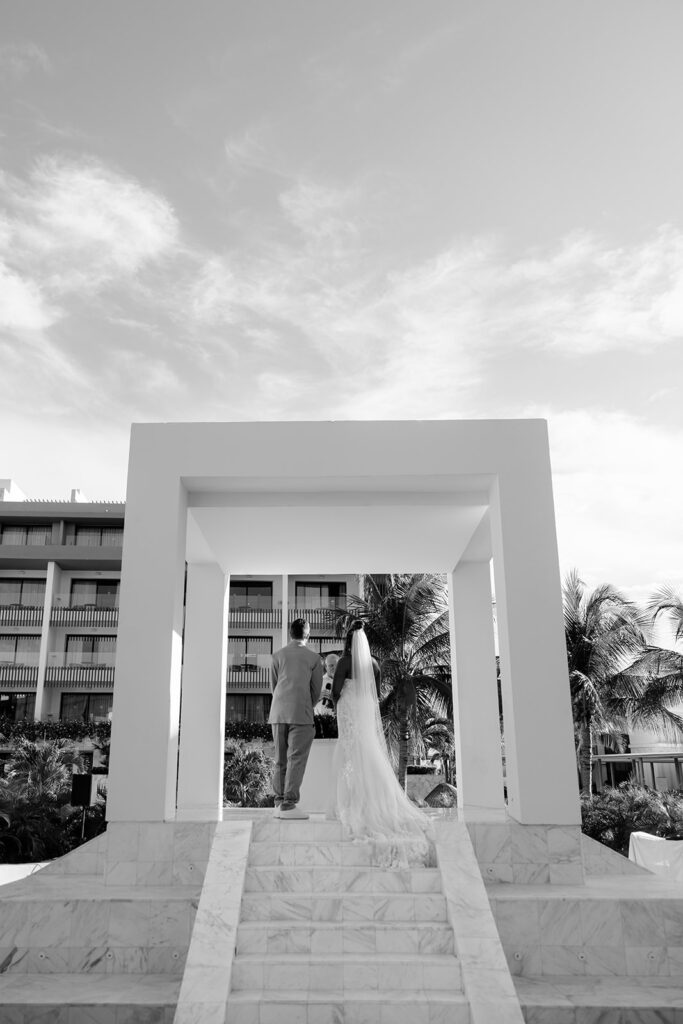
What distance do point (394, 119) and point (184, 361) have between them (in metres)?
5.59

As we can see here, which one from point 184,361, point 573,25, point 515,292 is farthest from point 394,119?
point 184,361

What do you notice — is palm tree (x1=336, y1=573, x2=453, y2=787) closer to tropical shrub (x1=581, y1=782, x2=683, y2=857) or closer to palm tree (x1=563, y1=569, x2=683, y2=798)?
tropical shrub (x1=581, y1=782, x2=683, y2=857)

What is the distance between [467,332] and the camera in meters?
13.8

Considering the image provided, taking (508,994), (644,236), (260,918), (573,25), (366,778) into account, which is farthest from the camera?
(644,236)

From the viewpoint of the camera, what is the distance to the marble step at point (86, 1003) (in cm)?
561

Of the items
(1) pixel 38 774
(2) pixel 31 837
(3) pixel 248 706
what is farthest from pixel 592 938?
(3) pixel 248 706

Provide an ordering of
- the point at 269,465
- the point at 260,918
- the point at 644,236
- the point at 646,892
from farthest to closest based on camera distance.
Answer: the point at 644,236 → the point at 269,465 → the point at 646,892 → the point at 260,918

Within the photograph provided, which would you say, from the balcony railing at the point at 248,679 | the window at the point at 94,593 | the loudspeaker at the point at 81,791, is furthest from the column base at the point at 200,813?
the window at the point at 94,593

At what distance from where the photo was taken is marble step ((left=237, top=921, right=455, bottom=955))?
6.01m

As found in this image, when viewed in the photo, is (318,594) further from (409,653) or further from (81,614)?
(409,653)

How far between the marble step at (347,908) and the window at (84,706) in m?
35.6

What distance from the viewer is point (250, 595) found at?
143 ft

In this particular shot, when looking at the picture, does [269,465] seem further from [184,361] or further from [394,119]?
[184,361]

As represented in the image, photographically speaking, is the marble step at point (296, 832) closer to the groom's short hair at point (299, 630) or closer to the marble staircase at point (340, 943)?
the marble staircase at point (340, 943)
